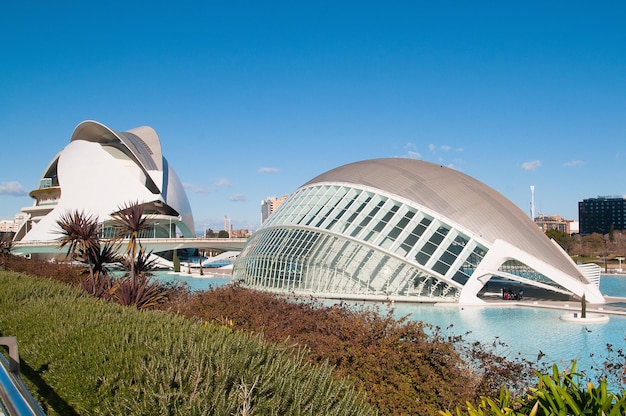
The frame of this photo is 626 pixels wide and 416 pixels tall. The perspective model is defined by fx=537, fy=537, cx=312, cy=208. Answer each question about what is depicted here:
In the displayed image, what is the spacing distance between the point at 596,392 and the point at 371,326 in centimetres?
442

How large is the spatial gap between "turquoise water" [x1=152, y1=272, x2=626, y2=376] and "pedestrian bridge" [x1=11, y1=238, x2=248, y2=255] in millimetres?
42454

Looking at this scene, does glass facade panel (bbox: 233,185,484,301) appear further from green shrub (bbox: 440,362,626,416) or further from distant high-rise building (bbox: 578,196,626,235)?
distant high-rise building (bbox: 578,196,626,235)

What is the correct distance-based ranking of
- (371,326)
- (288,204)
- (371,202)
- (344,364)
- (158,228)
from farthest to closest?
(158,228), (288,204), (371,202), (371,326), (344,364)

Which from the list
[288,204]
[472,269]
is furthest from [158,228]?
[472,269]

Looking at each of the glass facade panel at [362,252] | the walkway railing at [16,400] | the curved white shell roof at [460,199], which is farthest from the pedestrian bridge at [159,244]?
the walkway railing at [16,400]

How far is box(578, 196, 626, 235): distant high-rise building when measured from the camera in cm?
15575

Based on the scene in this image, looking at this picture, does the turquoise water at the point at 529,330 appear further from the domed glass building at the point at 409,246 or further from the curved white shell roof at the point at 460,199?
the curved white shell roof at the point at 460,199

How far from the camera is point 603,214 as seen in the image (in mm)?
159500

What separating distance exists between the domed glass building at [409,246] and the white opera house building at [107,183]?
133 ft

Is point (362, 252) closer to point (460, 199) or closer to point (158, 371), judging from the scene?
point (460, 199)

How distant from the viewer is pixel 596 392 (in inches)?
186

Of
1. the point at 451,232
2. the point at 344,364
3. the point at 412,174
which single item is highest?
the point at 412,174

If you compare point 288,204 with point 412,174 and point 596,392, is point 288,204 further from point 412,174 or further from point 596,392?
point 596,392

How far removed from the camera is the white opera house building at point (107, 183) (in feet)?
212
